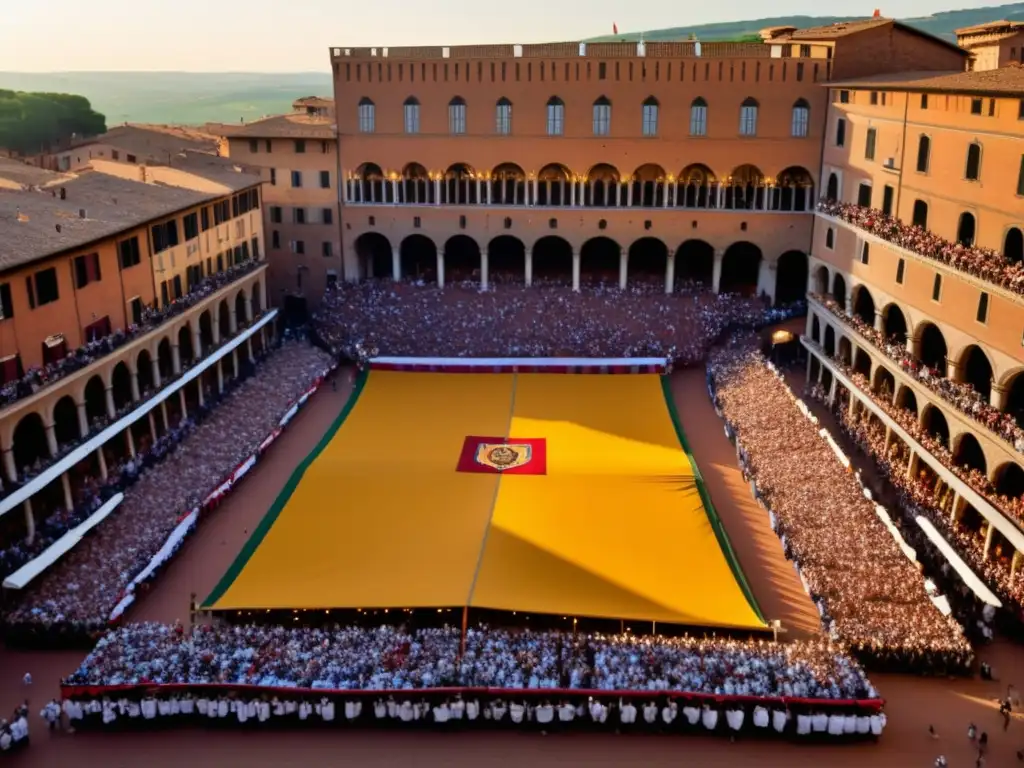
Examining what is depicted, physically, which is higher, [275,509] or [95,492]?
[95,492]

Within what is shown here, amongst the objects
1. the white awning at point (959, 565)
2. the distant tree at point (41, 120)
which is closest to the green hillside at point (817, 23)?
the distant tree at point (41, 120)

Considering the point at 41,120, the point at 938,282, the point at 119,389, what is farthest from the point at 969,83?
the point at 41,120

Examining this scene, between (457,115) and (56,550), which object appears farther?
(457,115)

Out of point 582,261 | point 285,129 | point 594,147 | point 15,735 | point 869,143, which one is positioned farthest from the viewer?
point 582,261

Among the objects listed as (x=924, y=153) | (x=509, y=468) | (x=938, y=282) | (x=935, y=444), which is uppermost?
(x=924, y=153)

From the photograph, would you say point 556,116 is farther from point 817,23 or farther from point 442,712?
point 817,23

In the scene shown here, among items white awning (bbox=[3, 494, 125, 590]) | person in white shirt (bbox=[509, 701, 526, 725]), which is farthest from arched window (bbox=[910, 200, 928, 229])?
white awning (bbox=[3, 494, 125, 590])
